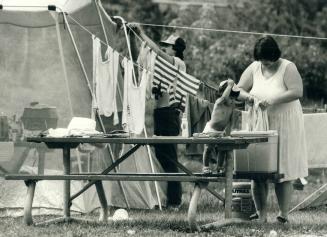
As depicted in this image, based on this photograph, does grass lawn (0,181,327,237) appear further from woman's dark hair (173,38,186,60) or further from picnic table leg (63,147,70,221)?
woman's dark hair (173,38,186,60)

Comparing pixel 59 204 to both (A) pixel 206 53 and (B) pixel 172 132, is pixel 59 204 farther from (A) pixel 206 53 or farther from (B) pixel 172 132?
(A) pixel 206 53

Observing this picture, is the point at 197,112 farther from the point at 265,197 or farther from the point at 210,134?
the point at 210,134

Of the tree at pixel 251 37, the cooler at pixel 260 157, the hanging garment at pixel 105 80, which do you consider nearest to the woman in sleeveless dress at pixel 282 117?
the cooler at pixel 260 157

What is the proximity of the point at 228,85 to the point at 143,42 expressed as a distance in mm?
2256

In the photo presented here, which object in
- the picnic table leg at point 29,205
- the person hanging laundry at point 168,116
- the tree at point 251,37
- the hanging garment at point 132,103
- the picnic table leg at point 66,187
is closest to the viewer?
the picnic table leg at point 29,205

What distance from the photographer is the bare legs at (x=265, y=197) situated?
9.58m

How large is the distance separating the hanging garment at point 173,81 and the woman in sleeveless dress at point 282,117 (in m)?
1.74

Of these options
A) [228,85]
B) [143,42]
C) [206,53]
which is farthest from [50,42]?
[206,53]

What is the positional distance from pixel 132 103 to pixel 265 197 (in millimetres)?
2162

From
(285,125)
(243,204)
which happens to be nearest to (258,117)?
(285,125)

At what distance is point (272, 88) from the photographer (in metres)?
9.55

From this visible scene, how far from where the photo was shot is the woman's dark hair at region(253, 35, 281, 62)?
374 inches

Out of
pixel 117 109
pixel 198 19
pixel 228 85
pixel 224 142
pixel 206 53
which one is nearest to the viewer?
pixel 224 142

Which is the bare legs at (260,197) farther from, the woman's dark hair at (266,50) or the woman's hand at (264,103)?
the woman's dark hair at (266,50)
